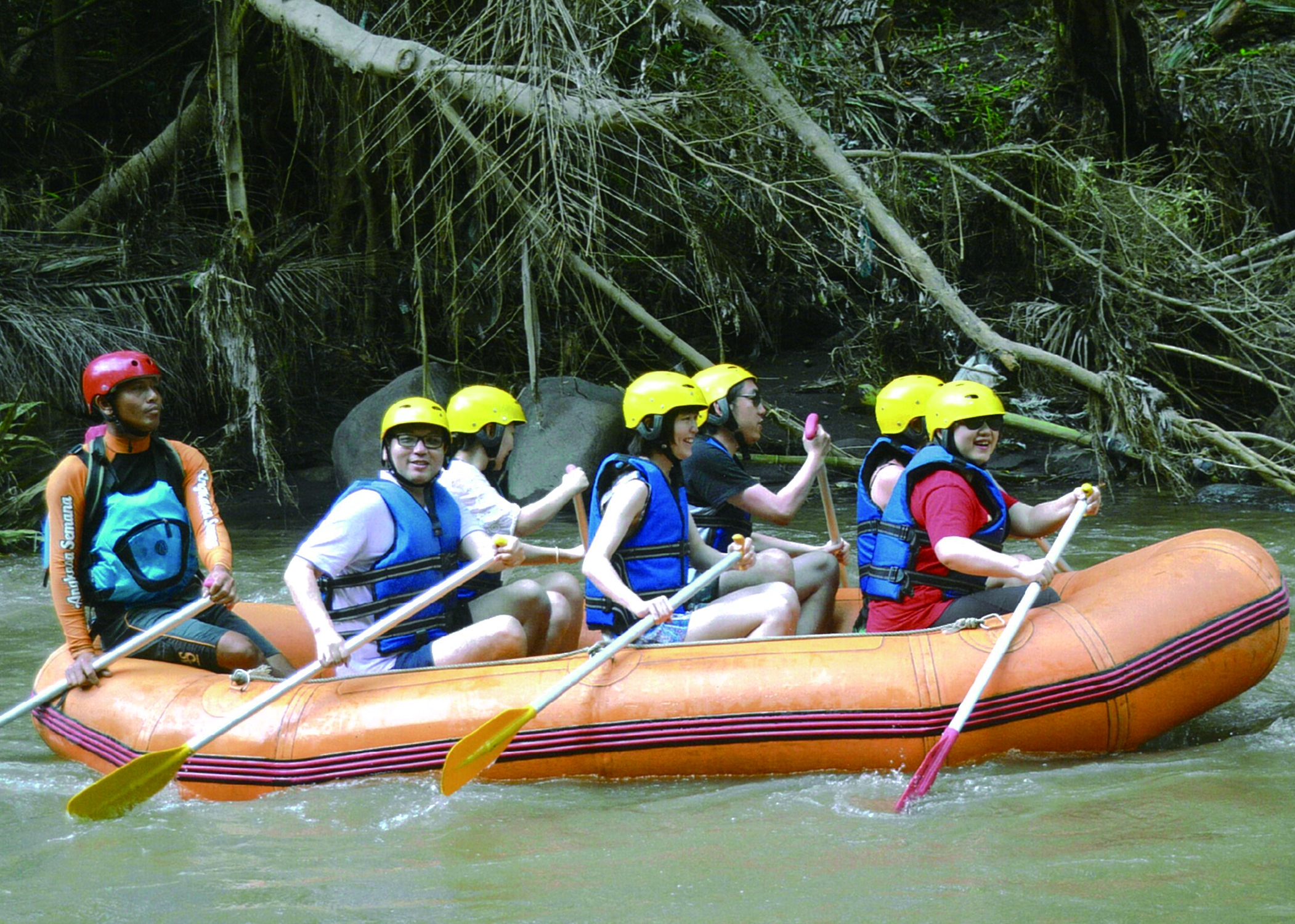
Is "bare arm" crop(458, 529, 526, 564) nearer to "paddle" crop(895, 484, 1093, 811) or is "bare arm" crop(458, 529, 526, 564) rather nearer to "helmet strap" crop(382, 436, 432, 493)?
"helmet strap" crop(382, 436, 432, 493)

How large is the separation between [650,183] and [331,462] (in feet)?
13.3

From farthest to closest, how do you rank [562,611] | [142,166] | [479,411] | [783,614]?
[142,166] < [479,411] < [562,611] < [783,614]

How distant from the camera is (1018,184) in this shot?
10.2 metres

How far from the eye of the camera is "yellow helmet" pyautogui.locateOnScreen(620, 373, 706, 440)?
455 cm

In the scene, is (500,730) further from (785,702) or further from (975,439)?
(975,439)

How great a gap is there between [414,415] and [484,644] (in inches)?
29.7

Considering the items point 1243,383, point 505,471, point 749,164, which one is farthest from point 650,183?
point 1243,383

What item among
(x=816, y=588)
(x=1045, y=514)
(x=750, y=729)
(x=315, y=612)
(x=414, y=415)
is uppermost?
(x=414, y=415)

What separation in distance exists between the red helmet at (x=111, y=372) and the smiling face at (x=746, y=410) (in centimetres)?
204

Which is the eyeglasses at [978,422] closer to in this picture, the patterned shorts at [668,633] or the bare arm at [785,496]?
the bare arm at [785,496]

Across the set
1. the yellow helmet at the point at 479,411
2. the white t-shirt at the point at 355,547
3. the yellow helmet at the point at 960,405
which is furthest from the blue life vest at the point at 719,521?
the white t-shirt at the point at 355,547

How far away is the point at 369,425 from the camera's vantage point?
10.4 metres

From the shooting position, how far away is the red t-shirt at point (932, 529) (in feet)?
13.9

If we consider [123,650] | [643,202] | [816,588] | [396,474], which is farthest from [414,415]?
[643,202]
